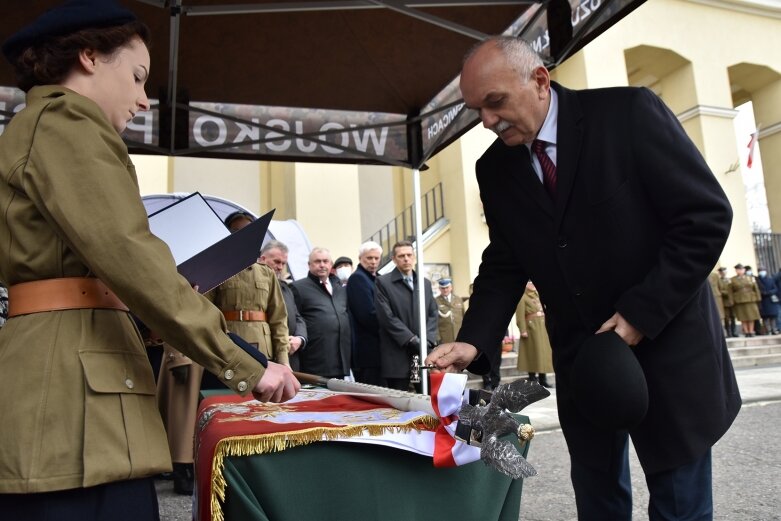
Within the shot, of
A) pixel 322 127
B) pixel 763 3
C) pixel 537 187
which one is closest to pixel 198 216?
pixel 537 187

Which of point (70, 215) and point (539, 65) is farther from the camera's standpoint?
point (539, 65)

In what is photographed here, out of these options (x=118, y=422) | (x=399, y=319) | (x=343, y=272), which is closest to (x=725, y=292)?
(x=343, y=272)

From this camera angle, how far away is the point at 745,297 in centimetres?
1443

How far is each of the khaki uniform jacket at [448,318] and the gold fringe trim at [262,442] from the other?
8.14m

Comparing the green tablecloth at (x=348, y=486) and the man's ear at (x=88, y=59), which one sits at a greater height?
the man's ear at (x=88, y=59)

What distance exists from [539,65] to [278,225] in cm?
778

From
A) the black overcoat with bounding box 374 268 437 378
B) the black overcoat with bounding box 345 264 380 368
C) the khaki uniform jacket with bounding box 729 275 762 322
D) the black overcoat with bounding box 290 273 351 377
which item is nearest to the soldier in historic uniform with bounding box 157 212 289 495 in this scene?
the black overcoat with bounding box 290 273 351 377

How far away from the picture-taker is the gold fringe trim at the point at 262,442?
4.45 ft

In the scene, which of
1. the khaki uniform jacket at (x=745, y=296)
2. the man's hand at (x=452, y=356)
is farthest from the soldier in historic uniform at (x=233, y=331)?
the khaki uniform jacket at (x=745, y=296)

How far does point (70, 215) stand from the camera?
3.73ft

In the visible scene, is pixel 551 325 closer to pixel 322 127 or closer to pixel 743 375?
pixel 322 127

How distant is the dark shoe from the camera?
12.9 ft

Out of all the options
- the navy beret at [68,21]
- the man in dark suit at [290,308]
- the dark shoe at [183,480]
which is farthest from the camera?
the man in dark suit at [290,308]

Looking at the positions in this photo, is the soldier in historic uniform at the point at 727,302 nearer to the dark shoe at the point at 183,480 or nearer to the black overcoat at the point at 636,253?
the dark shoe at the point at 183,480
